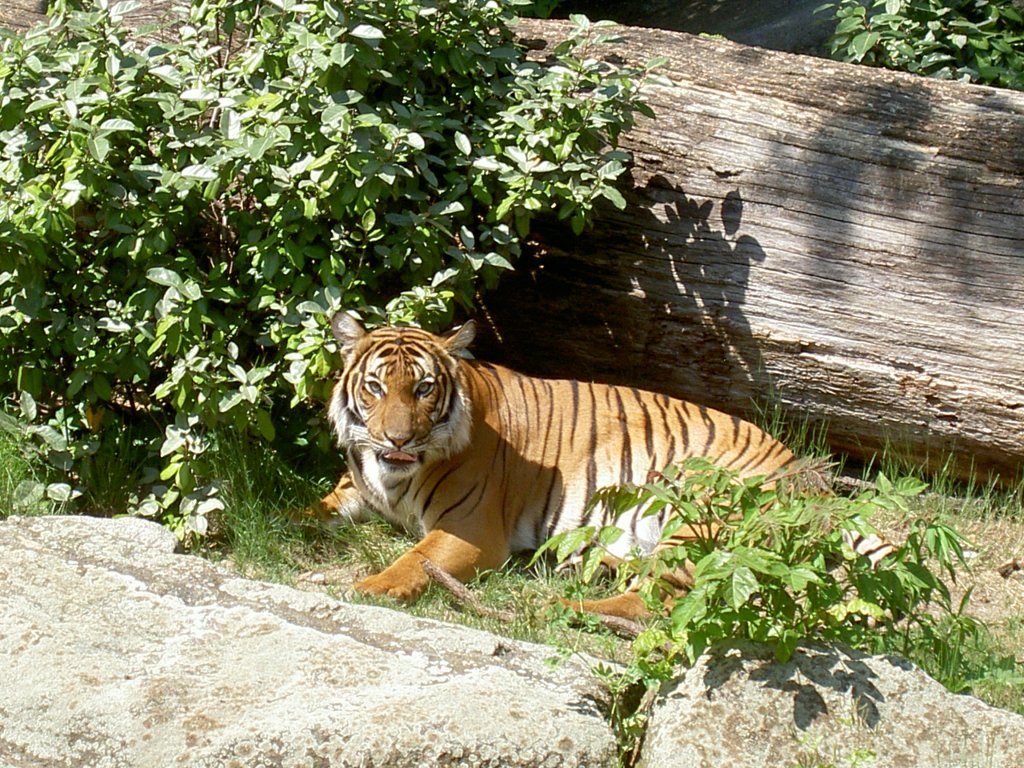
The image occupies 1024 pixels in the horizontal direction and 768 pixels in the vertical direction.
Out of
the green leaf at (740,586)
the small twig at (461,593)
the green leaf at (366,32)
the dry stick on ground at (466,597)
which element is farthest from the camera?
the green leaf at (366,32)

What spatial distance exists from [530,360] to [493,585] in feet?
4.63

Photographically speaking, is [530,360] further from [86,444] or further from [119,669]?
[119,669]

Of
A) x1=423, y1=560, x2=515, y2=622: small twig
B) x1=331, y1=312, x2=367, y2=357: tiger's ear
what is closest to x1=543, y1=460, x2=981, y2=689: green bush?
x1=423, y1=560, x2=515, y2=622: small twig

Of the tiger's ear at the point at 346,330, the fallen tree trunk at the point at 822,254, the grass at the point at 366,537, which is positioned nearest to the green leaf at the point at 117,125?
the tiger's ear at the point at 346,330

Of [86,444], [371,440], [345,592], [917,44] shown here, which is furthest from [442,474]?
[917,44]

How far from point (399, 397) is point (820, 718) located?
7.31 ft

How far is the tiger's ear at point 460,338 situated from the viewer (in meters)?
4.89

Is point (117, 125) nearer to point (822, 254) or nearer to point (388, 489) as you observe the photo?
point (388, 489)

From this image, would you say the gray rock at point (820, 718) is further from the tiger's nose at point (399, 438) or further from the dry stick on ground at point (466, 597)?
the tiger's nose at point (399, 438)

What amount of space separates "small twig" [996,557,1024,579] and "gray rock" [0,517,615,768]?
2.32 metres

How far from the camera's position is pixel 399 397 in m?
4.84

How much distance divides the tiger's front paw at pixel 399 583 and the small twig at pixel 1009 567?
2.26 metres

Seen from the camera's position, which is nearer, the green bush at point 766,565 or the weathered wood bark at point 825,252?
the green bush at point 766,565

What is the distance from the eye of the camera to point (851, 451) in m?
5.71
